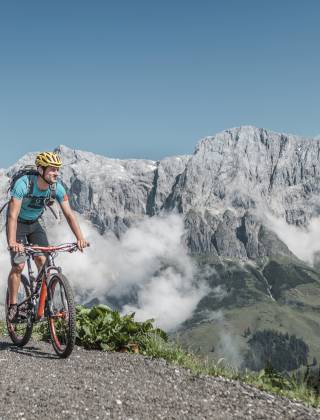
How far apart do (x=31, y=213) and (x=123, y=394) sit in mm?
5260

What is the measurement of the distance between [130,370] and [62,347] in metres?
1.82

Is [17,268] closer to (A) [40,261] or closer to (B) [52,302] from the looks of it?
(A) [40,261]

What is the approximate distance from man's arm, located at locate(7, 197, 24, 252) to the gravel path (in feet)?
7.86

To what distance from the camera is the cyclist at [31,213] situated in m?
10.9

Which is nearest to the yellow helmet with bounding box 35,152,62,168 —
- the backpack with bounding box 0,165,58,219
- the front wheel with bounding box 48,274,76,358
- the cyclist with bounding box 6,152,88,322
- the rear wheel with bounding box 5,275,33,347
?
the cyclist with bounding box 6,152,88,322

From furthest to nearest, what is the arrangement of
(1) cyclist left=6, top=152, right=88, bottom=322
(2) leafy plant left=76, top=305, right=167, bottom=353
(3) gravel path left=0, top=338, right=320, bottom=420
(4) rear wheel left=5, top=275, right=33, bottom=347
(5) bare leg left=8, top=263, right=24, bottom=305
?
1. (5) bare leg left=8, top=263, right=24, bottom=305
2. (4) rear wheel left=5, top=275, right=33, bottom=347
3. (2) leafy plant left=76, top=305, right=167, bottom=353
4. (1) cyclist left=6, top=152, right=88, bottom=322
5. (3) gravel path left=0, top=338, right=320, bottom=420

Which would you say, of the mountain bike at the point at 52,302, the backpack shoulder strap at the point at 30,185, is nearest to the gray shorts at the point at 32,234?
the mountain bike at the point at 52,302

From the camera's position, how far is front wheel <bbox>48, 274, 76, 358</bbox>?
1010 centimetres

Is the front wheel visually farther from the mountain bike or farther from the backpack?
the backpack

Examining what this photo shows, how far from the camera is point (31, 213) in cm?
1160

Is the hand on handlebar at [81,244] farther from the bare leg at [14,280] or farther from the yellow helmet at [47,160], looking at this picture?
the yellow helmet at [47,160]

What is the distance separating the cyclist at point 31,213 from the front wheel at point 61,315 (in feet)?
3.07

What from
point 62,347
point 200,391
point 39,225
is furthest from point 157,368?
point 39,225

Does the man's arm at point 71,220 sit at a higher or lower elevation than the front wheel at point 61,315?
higher
